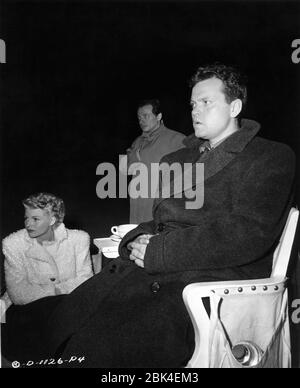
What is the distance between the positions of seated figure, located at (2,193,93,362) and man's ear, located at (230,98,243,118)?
3.23 feet

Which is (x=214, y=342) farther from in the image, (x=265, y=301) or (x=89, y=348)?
(x=89, y=348)

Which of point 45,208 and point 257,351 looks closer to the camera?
point 257,351

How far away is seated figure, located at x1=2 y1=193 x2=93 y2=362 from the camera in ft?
6.72

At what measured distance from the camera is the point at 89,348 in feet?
4.91

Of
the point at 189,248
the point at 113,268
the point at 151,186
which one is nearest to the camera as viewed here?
the point at 189,248

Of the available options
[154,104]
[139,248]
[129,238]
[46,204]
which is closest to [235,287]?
[139,248]

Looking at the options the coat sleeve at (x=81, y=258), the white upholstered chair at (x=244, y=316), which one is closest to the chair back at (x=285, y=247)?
the white upholstered chair at (x=244, y=316)

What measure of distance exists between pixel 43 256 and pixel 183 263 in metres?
0.86

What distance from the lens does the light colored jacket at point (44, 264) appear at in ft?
6.69

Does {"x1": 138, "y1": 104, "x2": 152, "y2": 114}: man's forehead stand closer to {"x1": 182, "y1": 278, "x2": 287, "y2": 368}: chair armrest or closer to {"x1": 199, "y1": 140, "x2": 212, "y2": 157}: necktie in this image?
{"x1": 199, "y1": 140, "x2": 212, "y2": 157}: necktie

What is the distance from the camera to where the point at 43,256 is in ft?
7.06

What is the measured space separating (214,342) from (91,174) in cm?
189

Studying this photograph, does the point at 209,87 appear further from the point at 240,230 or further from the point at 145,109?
the point at 145,109

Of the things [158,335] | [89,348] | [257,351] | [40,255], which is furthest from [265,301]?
[40,255]
